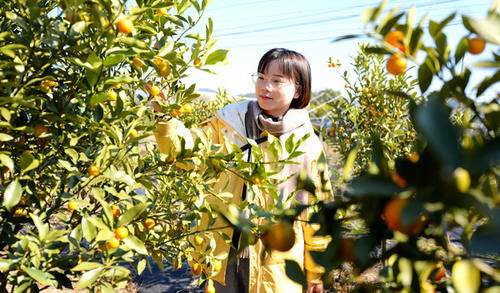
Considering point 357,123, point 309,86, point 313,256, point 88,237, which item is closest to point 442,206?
point 313,256

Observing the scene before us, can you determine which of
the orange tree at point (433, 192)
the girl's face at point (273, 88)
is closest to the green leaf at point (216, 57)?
the orange tree at point (433, 192)

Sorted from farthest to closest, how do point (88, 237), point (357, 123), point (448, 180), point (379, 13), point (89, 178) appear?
1. point (357, 123)
2. point (89, 178)
3. point (88, 237)
4. point (379, 13)
5. point (448, 180)

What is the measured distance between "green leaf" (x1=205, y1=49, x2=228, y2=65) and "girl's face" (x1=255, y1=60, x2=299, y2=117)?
681mm

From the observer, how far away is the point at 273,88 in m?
1.57

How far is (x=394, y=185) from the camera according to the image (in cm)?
33

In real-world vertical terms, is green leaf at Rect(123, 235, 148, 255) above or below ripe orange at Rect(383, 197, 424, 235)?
below

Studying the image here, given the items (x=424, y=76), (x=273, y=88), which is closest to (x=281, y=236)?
(x=424, y=76)

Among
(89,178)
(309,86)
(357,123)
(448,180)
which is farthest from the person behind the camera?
(357,123)

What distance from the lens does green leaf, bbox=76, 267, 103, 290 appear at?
2.29 ft

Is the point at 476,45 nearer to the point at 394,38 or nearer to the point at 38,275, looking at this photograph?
the point at 394,38

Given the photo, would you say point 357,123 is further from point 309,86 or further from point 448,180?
point 448,180

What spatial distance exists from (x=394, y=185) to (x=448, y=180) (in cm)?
5

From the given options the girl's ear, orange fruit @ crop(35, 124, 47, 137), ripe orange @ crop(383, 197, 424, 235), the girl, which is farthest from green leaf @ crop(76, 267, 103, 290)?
the girl's ear

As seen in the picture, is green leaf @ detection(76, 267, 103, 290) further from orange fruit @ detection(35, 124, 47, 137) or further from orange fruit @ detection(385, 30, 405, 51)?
orange fruit @ detection(385, 30, 405, 51)
